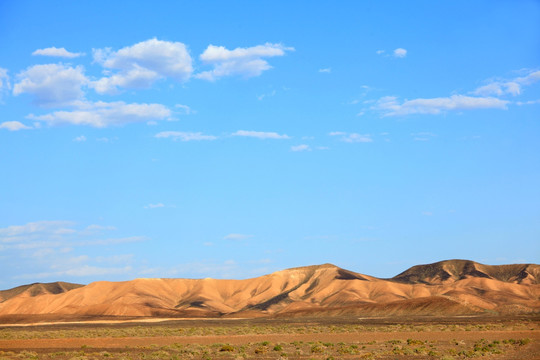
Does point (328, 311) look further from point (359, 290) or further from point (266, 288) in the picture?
point (266, 288)

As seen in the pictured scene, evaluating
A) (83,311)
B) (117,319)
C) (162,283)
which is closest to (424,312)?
(117,319)

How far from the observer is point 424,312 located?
122 meters

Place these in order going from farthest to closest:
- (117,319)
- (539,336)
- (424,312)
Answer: (117,319) → (424,312) → (539,336)

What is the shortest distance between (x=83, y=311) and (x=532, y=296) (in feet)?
364

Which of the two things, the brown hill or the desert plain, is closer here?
the desert plain

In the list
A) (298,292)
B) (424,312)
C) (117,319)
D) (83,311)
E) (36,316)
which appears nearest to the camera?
(424,312)

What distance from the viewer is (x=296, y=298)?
17462 centimetres

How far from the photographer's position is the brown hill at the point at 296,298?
440 feet

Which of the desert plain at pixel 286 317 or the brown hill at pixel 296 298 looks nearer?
the desert plain at pixel 286 317

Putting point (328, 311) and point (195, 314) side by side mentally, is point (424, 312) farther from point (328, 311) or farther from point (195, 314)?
point (195, 314)

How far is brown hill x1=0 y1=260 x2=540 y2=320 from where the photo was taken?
134125mm

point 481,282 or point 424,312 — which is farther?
point 481,282

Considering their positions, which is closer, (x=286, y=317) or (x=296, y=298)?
(x=286, y=317)

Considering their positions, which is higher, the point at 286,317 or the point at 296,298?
the point at 296,298
